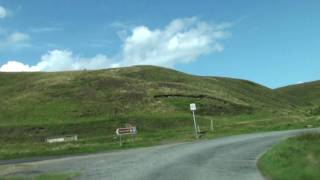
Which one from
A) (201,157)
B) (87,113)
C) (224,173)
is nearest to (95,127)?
(87,113)

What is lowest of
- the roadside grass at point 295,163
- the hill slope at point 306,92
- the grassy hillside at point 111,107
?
the roadside grass at point 295,163

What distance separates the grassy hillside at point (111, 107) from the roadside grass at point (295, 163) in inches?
1316

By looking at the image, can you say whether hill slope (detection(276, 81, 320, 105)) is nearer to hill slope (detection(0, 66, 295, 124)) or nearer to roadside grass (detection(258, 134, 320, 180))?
hill slope (detection(0, 66, 295, 124))

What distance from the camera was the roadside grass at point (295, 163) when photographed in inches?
640

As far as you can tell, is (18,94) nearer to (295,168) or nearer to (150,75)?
(150,75)

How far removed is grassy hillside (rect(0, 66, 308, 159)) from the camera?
69.9 meters

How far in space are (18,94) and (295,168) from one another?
287ft

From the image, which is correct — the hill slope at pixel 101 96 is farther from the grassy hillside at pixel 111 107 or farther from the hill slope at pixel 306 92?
the hill slope at pixel 306 92

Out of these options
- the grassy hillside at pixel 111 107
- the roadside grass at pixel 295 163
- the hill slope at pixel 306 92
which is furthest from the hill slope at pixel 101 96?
the roadside grass at pixel 295 163

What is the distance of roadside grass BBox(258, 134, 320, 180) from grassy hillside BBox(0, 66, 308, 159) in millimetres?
33437

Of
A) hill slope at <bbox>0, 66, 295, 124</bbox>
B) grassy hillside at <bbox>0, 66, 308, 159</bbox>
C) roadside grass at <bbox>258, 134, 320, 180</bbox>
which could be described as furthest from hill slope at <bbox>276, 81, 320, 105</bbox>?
roadside grass at <bbox>258, 134, 320, 180</bbox>

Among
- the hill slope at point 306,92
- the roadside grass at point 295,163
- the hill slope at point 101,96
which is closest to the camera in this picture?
the roadside grass at point 295,163

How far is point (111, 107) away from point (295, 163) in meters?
70.3

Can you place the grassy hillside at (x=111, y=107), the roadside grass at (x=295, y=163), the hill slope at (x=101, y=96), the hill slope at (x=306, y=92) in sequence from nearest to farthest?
the roadside grass at (x=295, y=163) < the grassy hillside at (x=111, y=107) < the hill slope at (x=101, y=96) < the hill slope at (x=306, y=92)
